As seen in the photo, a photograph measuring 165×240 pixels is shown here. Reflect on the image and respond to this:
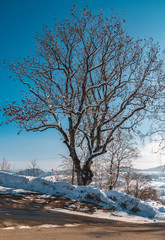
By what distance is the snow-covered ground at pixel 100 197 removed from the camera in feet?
19.3

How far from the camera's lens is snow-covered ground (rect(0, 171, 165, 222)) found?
589 centimetres

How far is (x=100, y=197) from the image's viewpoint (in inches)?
266

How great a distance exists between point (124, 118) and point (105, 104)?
148 cm

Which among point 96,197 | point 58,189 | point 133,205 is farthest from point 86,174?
point 133,205

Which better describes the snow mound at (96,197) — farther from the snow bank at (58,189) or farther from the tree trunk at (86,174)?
the tree trunk at (86,174)

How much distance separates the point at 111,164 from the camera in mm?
26125

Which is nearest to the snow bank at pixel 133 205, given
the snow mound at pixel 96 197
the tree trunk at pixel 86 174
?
the snow mound at pixel 96 197

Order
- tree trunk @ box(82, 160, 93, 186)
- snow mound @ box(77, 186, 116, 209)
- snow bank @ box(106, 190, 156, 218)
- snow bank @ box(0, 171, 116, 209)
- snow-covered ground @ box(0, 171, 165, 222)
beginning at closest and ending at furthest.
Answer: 1. snow-covered ground @ box(0, 171, 165, 222)
2. snow bank @ box(106, 190, 156, 218)
3. snow mound @ box(77, 186, 116, 209)
4. snow bank @ box(0, 171, 116, 209)
5. tree trunk @ box(82, 160, 93, 186)

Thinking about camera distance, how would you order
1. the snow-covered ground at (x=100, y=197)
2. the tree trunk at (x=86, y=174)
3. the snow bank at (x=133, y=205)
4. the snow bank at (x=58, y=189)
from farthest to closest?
the tree trunk at (x=86, y=174)
the snow bank at (x=58, y=189)
the snow bank at (x=133, y=205)
the snow-covered ground at (x=100, y=197)

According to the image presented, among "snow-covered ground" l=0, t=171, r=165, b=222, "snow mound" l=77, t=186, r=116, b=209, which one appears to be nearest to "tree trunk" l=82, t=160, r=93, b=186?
"snow-covered ground" l=0, t=171, r=165, b=222

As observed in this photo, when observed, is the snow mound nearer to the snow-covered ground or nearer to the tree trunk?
the snow-covered ground

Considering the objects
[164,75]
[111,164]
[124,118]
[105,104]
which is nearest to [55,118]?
[105,104]

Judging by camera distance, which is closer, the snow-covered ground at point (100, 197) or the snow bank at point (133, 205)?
the snow-covered ground at point (100, 197)

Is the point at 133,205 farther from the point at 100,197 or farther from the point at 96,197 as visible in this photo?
the point at 96,197
